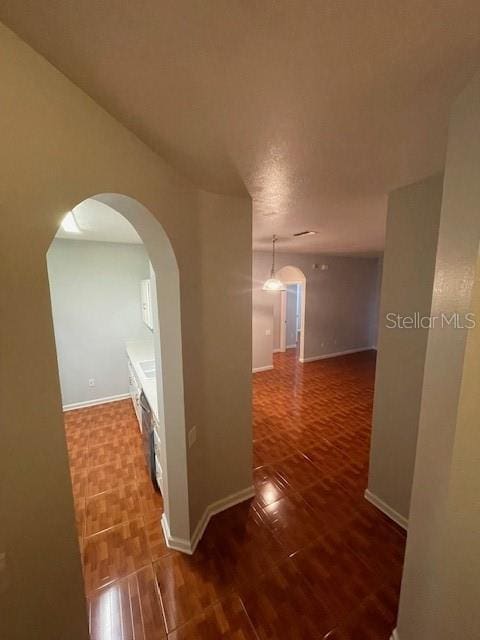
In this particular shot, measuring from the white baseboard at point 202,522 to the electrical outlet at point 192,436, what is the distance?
28.7 inches

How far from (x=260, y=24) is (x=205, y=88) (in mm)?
291

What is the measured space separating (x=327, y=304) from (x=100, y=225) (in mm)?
5504

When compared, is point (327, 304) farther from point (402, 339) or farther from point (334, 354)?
point (402, 339)

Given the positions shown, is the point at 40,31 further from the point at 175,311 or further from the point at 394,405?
the point at 394,405

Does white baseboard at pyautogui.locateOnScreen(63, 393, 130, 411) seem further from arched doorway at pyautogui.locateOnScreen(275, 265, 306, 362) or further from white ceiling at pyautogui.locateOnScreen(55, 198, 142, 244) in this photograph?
arched doorway at pyautogui.locateOnScreen(275, 265, 306, 362)

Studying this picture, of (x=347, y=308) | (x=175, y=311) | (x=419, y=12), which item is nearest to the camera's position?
Answer: (x=419, y=12)

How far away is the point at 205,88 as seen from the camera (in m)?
0.90

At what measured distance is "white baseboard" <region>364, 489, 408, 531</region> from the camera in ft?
6.80

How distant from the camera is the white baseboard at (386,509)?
207 centimetres

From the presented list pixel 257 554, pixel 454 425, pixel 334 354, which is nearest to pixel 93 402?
A: pixel 257 554

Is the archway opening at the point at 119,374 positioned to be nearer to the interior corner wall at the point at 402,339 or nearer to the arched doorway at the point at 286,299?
the interior corner wall at the point at 402,339

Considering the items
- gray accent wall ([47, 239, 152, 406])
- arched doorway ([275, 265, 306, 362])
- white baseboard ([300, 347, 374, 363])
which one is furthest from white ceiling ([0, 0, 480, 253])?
white baseboard ([300, 347, 374, 363])

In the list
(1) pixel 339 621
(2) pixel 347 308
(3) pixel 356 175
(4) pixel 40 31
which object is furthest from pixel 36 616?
(2) pixel 347 308

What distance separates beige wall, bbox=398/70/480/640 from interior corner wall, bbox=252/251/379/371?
4514mm
